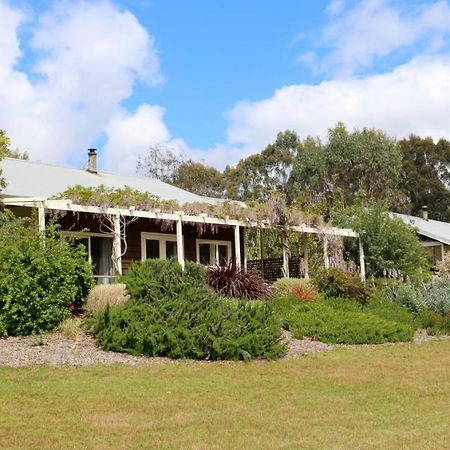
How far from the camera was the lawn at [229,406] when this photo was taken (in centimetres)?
697

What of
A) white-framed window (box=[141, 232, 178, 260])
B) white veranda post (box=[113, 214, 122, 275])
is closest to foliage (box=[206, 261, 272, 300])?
white veranda post (box=[113, 214, 122, 275])

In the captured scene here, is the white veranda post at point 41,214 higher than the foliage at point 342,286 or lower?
higher

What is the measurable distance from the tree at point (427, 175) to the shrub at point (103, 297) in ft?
170

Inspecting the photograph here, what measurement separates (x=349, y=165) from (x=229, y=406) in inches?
1735

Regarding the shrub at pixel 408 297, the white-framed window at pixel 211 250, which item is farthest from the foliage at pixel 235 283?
the white-framed window at pixel 211 250

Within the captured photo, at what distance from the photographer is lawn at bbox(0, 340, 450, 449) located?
6.97 metres

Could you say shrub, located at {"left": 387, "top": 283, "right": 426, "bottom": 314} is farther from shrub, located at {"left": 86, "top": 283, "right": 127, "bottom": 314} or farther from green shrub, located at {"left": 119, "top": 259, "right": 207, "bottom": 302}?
shrub, located at {"left": 86, "top": 283, "right": 127, "bottom": 314}

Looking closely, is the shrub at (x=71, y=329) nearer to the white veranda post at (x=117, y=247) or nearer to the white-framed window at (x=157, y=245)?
the white veranda post at (x=117, y=247)

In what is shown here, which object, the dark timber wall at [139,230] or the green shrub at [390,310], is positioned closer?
the green shrub at [390,310]

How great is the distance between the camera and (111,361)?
11.3m

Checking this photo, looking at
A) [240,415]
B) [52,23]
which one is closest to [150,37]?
[52,23]

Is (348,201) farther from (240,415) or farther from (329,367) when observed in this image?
(240,415)

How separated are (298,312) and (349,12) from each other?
665 cm

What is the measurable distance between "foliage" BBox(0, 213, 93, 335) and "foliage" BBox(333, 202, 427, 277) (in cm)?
1375
